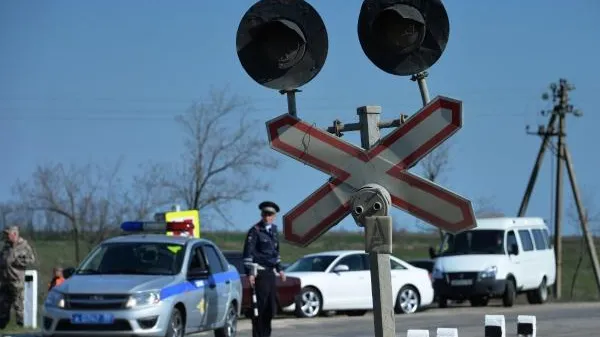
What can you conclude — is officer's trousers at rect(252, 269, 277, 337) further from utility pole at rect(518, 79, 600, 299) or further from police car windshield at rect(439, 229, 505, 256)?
utility pole at rect(518, 79, 600, 299)

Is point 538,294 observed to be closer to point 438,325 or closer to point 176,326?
point 438,325

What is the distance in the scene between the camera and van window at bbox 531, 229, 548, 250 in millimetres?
31844

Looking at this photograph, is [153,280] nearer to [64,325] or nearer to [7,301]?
[64,325]

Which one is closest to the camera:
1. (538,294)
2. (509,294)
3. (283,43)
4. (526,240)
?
(283,43)

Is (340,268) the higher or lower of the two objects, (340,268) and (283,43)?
the lower

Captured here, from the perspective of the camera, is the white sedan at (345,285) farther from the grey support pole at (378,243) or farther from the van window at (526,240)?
the grey support pole at (378,243)

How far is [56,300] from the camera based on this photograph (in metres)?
14.1

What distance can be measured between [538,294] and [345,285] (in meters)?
8.69

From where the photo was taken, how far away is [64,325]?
13.8m

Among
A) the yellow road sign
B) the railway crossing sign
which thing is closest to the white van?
the yellow road sign

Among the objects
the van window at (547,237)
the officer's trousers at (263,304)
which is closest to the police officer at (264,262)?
the officer's trousers at (263,304)

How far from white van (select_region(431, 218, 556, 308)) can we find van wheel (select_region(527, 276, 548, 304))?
11.5 inches

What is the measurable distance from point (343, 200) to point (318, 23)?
2.93ft

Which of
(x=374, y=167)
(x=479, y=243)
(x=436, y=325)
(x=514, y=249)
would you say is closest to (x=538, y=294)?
(x=514, y=249)
